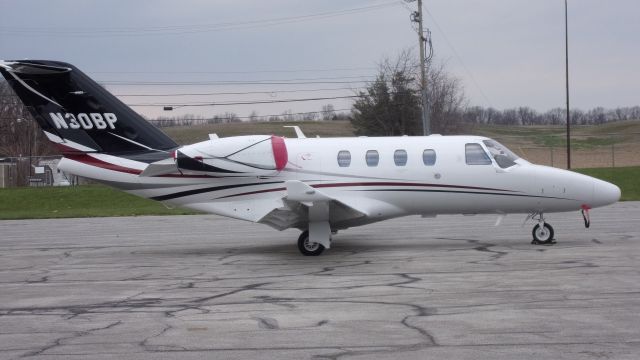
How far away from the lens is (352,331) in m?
9.25

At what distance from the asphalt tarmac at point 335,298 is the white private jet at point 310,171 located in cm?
100

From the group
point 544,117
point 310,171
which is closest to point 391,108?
point 310,171

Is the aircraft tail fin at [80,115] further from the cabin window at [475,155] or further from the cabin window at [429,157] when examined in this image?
the cabin window at [475,155]

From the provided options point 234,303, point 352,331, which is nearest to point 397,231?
point 234,303

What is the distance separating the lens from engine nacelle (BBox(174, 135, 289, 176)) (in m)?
18.0

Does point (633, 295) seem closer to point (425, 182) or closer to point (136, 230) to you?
point (425, 182)

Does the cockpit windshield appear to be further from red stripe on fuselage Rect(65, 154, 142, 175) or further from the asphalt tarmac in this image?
red stripe on fuselage Rect(65, 154, 142, 175)

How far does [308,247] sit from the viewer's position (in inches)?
678

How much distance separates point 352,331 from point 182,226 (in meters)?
18.7

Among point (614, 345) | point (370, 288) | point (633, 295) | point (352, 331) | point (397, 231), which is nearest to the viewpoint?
point (614, 345)

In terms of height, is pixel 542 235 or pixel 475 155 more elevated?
pixel 475 155

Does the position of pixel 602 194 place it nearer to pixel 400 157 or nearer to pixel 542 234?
pixel 542 234

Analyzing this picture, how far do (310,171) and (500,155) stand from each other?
439cm

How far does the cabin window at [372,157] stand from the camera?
1817 centimetres
